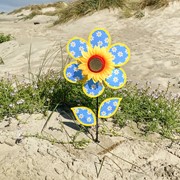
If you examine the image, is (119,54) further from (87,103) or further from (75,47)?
(87,103)

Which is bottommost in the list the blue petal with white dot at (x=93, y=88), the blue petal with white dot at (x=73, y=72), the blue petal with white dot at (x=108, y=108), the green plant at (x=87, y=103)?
the green plant at (x=87, y=103)

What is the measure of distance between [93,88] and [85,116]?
0.28m

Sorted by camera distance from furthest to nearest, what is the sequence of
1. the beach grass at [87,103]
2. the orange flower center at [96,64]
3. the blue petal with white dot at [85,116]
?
the beach grass at [87,103] < the blue petal with white dot at [85,116] < the orange flower center at [96,64]

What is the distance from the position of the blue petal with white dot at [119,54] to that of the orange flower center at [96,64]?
0.14 meters

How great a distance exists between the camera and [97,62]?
2.51 m

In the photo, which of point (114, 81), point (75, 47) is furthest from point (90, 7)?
point (114, 81)

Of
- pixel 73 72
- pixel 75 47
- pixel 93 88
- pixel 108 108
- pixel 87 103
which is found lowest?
pixel 87 103

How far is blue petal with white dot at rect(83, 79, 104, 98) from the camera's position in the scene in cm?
261

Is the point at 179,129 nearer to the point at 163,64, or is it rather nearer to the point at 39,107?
the point at 39,107

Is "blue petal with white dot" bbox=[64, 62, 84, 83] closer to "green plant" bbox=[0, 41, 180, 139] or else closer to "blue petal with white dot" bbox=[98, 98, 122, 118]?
"blue petal with white dot" bbox=[98, 98, 122, 118]

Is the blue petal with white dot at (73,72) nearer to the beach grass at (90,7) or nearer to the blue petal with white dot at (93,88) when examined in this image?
the blue petal with white dot at (93,88)

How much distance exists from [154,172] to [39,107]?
1.36 m

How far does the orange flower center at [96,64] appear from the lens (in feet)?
8.23

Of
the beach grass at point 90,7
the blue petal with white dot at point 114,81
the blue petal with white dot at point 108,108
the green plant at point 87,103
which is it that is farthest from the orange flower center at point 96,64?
the beach grass at point 90,7
